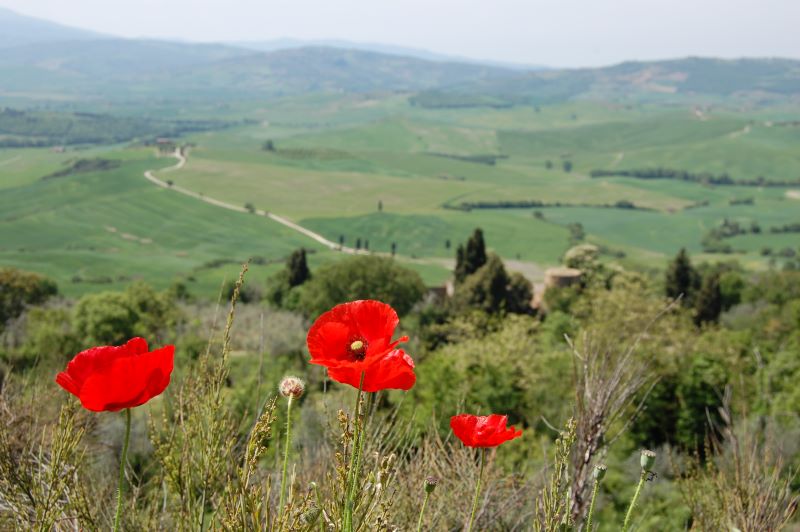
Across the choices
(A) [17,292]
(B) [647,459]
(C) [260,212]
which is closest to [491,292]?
(A) [17,292]

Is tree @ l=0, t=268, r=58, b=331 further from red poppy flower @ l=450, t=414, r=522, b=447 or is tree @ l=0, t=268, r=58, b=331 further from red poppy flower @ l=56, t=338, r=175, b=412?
red poppy flower @ l=450, t=414, r=522, b=447

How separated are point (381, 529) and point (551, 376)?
22.8 metres

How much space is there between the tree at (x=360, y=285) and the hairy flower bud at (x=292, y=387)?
42.6 m

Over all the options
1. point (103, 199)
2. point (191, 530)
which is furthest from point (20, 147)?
point (191, 530)

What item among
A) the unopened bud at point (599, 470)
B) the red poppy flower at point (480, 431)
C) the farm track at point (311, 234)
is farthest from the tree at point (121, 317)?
the unopened bud at point (599, 470)

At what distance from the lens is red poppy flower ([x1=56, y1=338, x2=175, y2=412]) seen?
236 centimetres

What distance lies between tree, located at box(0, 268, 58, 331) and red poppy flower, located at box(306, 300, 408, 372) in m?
48.3

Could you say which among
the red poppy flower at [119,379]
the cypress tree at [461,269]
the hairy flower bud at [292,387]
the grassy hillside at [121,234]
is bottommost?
the grassy hillside at [121,234]

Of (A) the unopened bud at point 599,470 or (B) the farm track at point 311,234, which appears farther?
(B) the farm track at point 311,234

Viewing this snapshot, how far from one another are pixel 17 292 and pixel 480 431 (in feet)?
173

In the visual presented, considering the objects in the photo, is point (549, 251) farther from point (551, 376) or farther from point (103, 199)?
point (551, 376)

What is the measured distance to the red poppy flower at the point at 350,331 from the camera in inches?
96.9

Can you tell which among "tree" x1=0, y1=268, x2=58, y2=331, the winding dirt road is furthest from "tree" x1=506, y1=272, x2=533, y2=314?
the winding dirt road

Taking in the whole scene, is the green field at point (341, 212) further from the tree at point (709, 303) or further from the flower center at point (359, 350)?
the flower center at point (359, 350)
